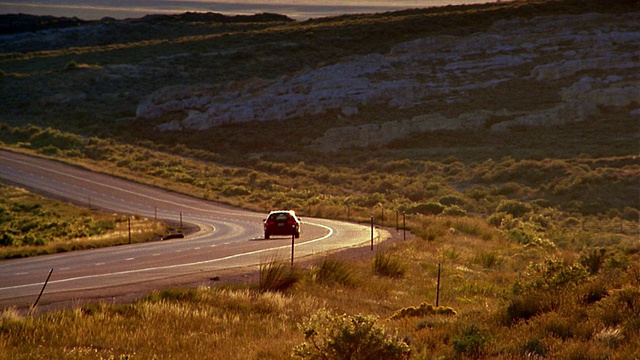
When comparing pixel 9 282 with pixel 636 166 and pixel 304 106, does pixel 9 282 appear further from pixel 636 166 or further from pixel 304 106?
pixel 304 106

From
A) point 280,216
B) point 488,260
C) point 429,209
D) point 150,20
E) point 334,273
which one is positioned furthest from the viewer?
point 150,20

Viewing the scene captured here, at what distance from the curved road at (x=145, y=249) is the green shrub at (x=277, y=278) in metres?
2.26

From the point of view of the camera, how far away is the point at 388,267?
21547 millimetres

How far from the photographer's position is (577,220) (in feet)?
146

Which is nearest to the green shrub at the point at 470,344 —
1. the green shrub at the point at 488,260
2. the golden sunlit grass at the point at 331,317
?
the golden sunlit grass at the point at 331,317

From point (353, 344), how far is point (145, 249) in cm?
1999

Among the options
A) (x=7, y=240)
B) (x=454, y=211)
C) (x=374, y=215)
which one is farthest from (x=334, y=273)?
(x=454, y=211)

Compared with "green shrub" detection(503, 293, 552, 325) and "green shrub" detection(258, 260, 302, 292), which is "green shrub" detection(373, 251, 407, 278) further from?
"green shrub" detection(503, 293, 552, 325)

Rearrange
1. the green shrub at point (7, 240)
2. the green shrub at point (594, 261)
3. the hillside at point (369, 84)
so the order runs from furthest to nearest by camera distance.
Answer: the hillside at point (369, 84), the green shrub at point (7, 240), the green shrub at point (594, 261)

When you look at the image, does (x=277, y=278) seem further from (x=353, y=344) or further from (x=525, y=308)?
(x=353, y=344)

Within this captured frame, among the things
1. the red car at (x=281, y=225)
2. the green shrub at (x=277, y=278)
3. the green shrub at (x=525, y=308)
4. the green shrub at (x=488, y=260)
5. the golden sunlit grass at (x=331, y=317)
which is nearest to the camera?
the golden sunlit grass at (x=331, y=317)

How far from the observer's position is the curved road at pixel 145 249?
17406mm

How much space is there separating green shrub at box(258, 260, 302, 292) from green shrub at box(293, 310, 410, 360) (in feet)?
23.7

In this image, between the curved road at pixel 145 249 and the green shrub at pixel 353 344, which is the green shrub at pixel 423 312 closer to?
the green shrub at pixel 353 344
